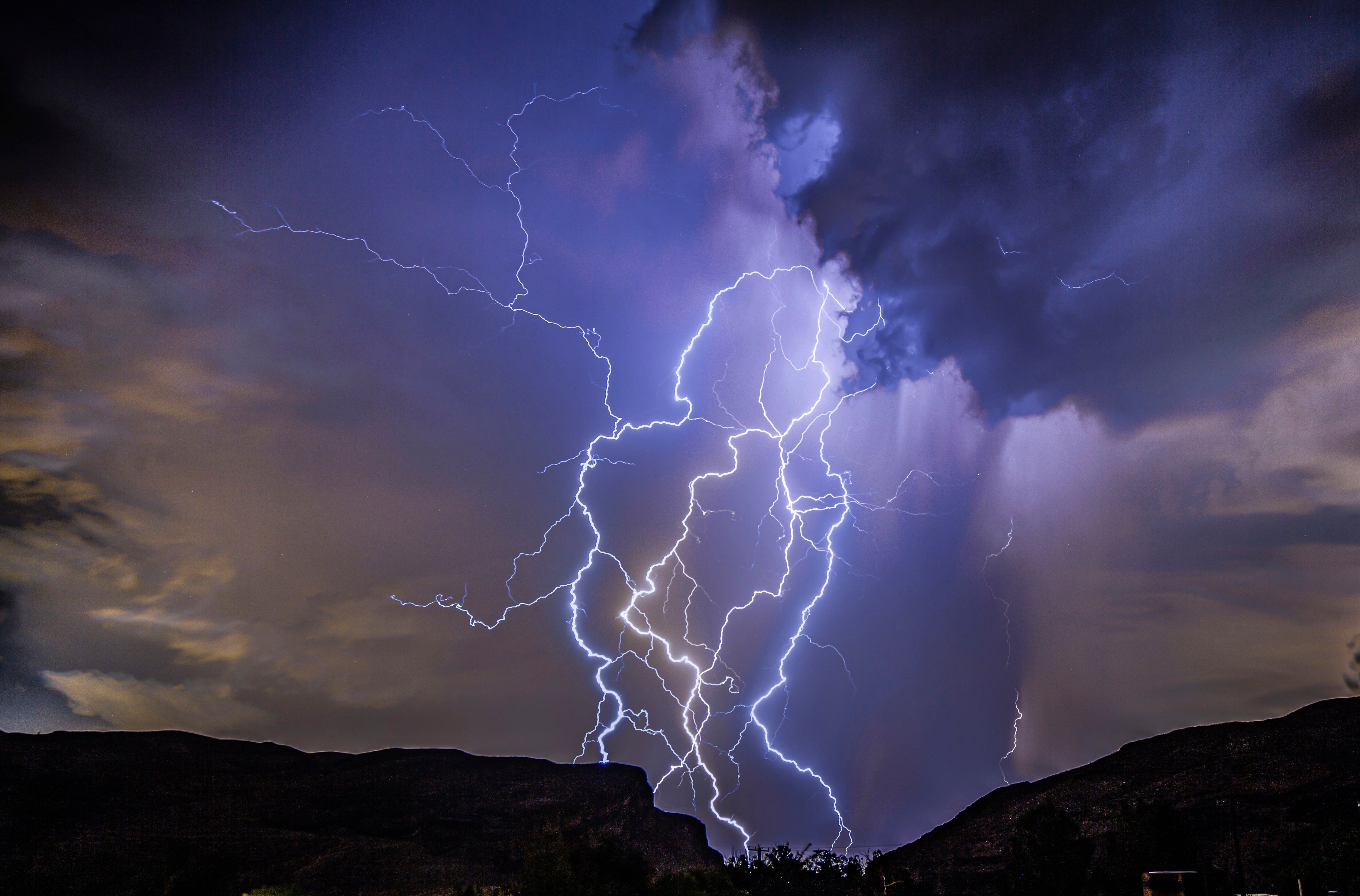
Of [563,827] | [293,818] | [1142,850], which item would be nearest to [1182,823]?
[1142,850]

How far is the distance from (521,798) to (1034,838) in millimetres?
29022

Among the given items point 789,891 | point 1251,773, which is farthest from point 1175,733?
point 789,891

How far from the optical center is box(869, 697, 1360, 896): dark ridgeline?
33.4 metres

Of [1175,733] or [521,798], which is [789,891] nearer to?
[521,798]

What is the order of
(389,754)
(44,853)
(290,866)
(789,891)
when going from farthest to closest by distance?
(389,754), (789,891), (290,866), (44,853)

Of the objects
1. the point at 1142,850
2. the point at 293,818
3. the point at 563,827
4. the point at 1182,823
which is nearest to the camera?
the point at 1142,850

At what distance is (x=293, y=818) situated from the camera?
1615 inches

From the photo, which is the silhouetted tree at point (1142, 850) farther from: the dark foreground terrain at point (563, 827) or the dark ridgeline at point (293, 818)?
the dark ridgeline at point (293, 818)

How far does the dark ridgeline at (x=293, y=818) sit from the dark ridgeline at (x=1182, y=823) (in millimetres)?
16739

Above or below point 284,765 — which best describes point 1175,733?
above

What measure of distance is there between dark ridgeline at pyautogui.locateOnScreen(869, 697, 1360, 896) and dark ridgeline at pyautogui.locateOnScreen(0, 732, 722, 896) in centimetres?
1674

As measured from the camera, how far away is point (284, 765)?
47.0 m

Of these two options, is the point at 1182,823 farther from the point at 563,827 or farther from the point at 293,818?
the point at 293,818

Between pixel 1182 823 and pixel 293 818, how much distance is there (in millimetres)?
44372
